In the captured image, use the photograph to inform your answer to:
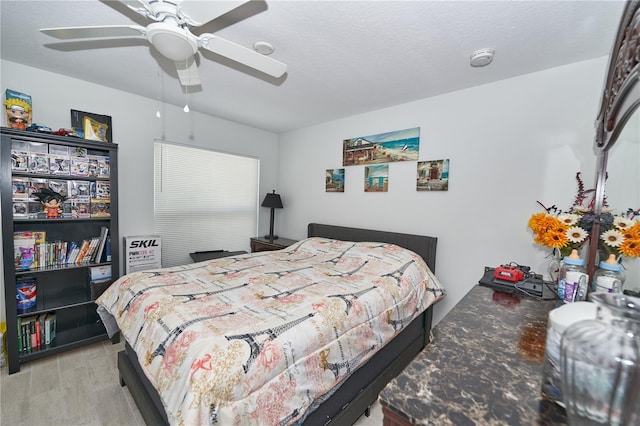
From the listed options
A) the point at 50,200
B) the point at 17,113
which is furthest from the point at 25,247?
the point at 17,113

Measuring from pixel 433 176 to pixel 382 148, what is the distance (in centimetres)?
69

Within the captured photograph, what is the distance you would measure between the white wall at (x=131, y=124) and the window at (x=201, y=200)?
116 mm

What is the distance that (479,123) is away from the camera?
2.35 m

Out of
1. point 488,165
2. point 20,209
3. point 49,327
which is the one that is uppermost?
point 488,165

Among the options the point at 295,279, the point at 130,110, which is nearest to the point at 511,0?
the point at 295,279

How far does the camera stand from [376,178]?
306 cm

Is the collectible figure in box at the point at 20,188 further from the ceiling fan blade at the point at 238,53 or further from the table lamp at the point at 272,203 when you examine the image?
the table lamp at the point at 272,203

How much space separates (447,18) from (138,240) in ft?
11.0

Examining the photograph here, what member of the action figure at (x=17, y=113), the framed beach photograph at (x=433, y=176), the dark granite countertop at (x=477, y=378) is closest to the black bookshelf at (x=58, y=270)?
the action figure at (x=17, y=113)

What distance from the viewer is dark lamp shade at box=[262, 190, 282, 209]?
12.6 ft

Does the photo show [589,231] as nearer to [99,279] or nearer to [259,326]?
[259,326]

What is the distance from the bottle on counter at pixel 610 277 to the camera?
1.10 meters

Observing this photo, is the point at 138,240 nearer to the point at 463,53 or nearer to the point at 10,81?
the point at 10,81

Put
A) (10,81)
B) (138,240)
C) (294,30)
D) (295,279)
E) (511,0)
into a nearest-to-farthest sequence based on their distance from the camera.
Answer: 1. (511,0)
2. (294,30)
3. (295,279)
4. (10,81)
5. (138,240)
